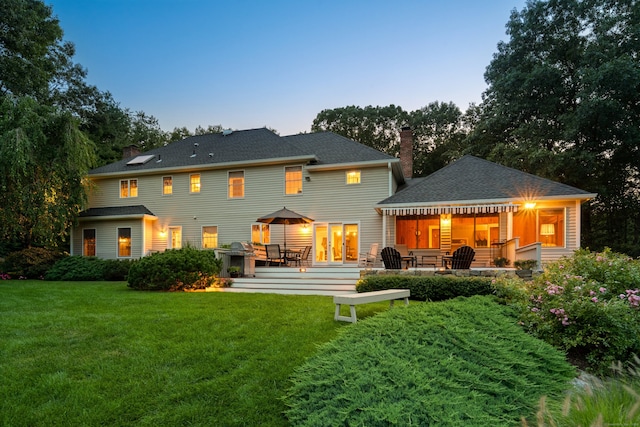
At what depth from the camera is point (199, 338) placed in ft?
16.8

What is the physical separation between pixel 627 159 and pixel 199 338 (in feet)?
84.4

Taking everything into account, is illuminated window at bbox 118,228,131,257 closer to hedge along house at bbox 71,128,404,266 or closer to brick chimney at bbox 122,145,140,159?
hedge along house at bbox 71,128,404,266

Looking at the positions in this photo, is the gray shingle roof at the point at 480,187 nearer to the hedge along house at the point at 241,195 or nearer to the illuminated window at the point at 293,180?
the hedge along house at the point at 241,195

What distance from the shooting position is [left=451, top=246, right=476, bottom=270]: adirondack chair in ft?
36.8

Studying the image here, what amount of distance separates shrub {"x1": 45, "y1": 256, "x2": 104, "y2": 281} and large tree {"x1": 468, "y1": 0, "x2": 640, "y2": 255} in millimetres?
22098

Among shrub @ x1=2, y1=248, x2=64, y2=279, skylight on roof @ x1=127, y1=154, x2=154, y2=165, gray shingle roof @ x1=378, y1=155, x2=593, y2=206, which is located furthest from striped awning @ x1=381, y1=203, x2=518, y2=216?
shrub @ x1=2, y1=248, x2=64, y2=279

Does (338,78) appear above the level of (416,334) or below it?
above

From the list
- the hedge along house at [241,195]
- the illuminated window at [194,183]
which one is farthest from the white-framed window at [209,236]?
the illuminated window at [194,183]

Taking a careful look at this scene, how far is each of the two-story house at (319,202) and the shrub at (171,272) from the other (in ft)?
21.3

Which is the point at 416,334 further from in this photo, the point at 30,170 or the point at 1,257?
the point at 1,257

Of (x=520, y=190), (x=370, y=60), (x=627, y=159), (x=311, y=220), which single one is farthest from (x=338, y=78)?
(x=627, y=159)

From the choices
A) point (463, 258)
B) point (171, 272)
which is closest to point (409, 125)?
point (463, 258)

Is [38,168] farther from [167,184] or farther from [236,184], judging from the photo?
[236,184]

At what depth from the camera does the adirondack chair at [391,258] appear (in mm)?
11656
